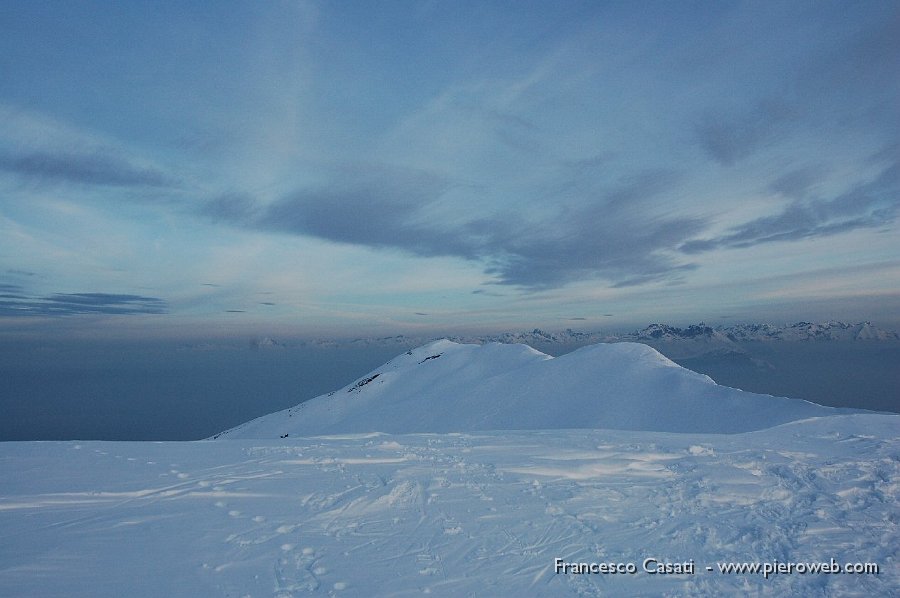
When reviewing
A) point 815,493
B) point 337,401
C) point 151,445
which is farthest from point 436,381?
point 815,493

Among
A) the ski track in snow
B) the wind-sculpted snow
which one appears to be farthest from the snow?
the wind-sculpted snow

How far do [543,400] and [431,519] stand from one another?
28426mm

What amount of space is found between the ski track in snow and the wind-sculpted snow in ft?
53.9

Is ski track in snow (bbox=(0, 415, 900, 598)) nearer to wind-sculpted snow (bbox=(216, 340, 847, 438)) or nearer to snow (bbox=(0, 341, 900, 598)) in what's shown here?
snow (bbox=(0, 341, 900, 598))

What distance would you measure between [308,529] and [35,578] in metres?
3.32

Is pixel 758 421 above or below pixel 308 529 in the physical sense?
below

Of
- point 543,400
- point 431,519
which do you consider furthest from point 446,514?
point 543,400

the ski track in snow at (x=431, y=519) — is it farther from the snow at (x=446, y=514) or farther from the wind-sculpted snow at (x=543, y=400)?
the wind-sculpted snow at (x=543, y=400)

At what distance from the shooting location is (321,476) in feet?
31.3

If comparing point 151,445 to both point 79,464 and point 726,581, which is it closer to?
point 79,464

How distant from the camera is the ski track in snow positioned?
5613 mm

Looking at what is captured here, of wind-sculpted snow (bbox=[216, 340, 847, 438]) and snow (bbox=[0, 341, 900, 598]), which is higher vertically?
snow (bbox=[0, 341, 900, 598])

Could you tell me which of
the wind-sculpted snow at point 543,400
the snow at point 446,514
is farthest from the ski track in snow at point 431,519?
the wind-sculpted snow at point 543,400

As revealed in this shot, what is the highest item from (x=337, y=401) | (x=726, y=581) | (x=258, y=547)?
(x=258, y=547)
